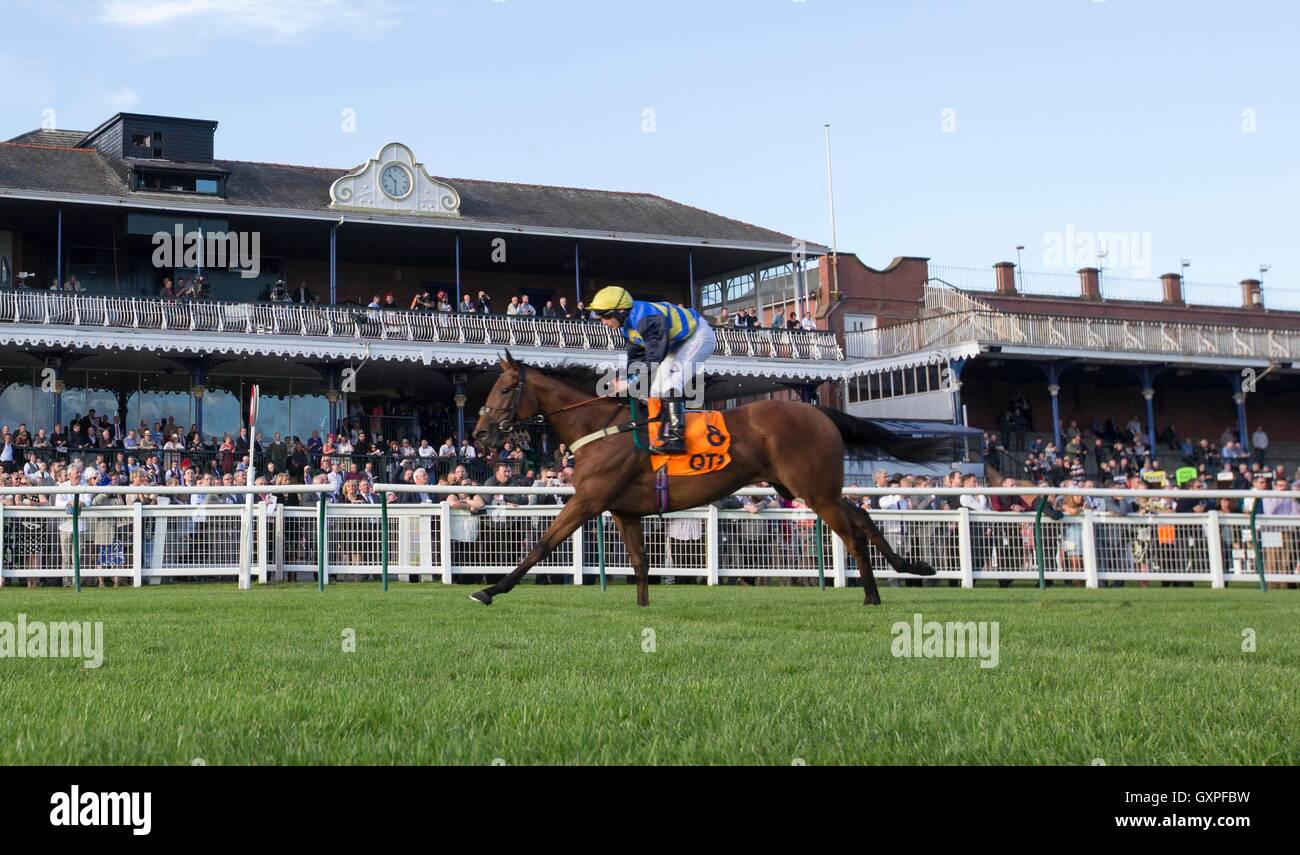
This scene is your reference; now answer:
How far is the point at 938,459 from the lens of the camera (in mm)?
12141

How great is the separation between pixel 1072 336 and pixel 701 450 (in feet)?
93.0

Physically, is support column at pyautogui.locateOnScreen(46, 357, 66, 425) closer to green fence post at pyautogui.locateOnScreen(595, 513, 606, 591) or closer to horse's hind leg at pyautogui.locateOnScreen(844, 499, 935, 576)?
green fence post at pyautogui.locateOnScreen(595, 513, 606, 591)

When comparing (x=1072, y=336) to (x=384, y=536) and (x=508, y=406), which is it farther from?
(x=508, y=406)

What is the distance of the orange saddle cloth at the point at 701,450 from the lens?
10.8 metres

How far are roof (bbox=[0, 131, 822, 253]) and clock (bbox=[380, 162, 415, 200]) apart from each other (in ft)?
2.48

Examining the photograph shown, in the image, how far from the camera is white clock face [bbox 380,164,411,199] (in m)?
32.3

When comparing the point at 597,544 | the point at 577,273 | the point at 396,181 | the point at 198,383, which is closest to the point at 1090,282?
the point at 577,273

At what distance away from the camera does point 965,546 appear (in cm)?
1576

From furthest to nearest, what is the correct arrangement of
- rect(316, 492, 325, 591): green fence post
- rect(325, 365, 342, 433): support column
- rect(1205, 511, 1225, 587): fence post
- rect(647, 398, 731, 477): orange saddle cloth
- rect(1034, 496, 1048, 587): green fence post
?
rect(325, 365, 342, 433): support column < rect(1205, 511, 1225, 587): fence post < rect(1034, 496, 1048, 587): green fence post < rect(316, 492, 325, 591): green fence post < rect(647, 398, 731, 477): orange saddle cloth

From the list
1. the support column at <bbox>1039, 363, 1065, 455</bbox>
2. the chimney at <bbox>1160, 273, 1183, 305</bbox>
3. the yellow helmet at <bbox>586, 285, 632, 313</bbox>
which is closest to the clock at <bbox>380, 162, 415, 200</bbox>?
the support column at <bbox>1039, 363, 1065, 455</bbox>

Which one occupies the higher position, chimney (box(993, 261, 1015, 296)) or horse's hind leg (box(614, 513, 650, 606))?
chimney (box(993, 261, 1015, 296))

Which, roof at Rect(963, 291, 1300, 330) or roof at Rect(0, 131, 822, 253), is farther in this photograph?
roof at Rect(963, 291, 1300, 330)

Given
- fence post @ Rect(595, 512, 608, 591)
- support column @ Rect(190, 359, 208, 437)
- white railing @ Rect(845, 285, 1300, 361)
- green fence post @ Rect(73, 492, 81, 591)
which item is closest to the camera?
green fence post @ Rect(73, 492, 81, 591)

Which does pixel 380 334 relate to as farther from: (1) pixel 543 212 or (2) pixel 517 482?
(2) pixel 517 482
